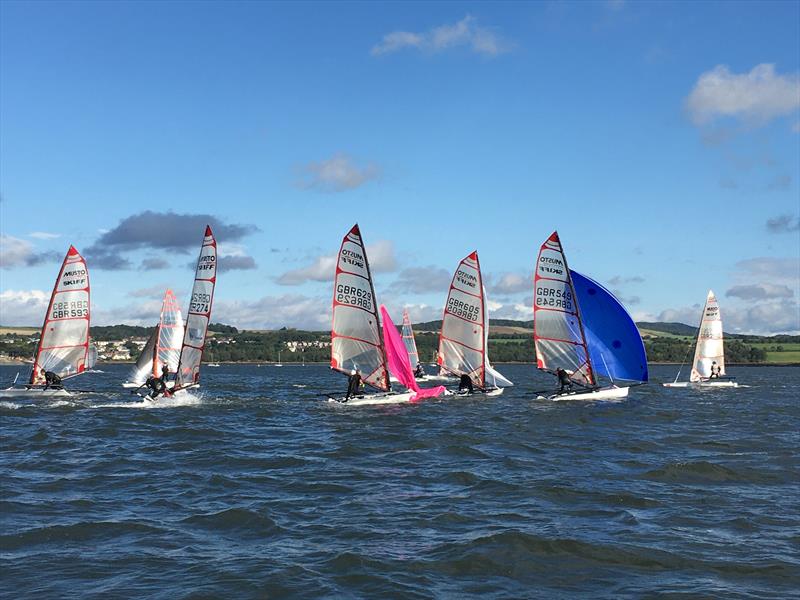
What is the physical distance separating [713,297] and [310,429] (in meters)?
44.5

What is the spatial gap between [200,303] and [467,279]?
14.9 m

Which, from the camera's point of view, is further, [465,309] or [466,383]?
[466,383]

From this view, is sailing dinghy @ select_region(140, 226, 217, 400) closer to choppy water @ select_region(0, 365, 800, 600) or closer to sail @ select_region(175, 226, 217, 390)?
sail @ select_region(175, 226, 217, 390)

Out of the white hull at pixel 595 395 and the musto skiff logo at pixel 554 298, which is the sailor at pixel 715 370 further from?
the musto skiff logo at pixel 554 298

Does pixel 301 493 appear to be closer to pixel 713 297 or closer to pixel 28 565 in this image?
pixel 28 565

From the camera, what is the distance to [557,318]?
132ft

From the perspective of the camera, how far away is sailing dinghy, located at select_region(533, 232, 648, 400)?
40062 mm

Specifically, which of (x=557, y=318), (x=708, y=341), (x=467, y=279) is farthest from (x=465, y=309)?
(x=708, y=341)

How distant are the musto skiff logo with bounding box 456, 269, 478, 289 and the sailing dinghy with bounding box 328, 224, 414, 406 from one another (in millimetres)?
7775

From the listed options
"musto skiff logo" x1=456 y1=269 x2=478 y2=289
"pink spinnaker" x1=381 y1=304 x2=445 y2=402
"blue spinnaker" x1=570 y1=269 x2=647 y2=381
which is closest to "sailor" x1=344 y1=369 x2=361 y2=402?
"pink spinnaker" x1=381 y1=304 x2=445 y2=402

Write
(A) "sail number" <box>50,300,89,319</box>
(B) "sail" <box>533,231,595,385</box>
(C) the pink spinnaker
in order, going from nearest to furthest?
1. (C) the pink spinnaker
2. (B) "sail" <box>533,231,595,385</box>
3. (A) "sail number" <box>50,300,89,319</box>

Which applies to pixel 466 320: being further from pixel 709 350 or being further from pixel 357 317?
pixel 709 350

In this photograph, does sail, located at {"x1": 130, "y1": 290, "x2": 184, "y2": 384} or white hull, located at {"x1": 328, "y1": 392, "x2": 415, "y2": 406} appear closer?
white hull, located at {"x1": 328, "y1": 392, "x2": 415, "y2": 406}

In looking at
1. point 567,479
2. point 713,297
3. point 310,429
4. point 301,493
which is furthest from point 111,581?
point 713,297
